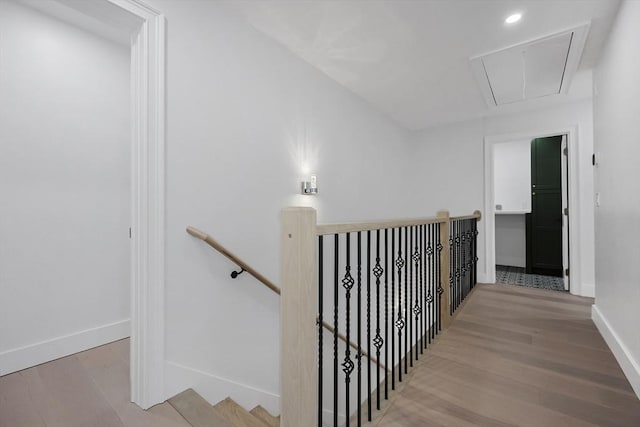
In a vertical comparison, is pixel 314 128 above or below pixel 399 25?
below

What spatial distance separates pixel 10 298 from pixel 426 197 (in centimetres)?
477

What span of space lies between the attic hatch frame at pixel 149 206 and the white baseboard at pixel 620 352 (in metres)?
2.61

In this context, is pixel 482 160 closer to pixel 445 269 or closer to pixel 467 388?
pixel 445 269

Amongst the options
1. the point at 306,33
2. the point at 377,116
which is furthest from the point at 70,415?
the point at 377,116

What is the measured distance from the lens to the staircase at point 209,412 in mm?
1473

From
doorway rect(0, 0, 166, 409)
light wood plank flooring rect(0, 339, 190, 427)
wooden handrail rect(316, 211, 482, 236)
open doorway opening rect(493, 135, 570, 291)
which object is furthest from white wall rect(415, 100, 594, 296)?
light wood plank flooring rect(0, 339, 190, 427)

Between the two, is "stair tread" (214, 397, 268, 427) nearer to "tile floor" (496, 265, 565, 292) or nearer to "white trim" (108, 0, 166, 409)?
"white trim" (108, 0, 166, 409)

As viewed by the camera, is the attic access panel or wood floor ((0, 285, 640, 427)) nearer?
wood floor ((0, 285, 640, 427))

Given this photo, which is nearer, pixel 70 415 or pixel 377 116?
pixel 70 415

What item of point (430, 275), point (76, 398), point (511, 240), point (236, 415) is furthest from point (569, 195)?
point (76, 398)

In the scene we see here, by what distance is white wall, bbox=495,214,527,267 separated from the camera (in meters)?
5.12

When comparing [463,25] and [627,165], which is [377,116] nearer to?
[463,25]

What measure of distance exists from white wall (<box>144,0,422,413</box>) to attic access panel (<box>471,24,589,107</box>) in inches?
65.7

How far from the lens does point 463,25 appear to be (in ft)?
6.91
